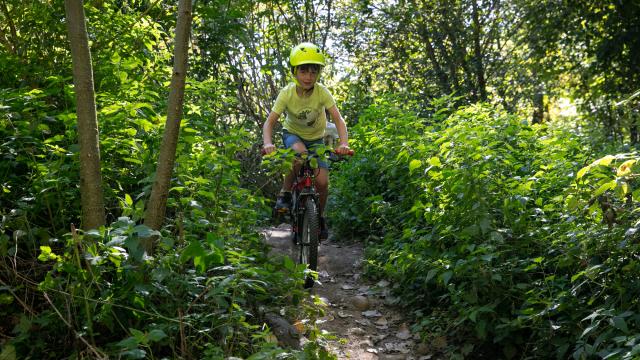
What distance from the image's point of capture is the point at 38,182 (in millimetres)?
3725

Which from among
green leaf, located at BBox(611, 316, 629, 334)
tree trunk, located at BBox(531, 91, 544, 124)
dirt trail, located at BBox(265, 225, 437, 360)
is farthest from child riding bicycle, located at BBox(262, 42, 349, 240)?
tree trunk, located at BBox(531, 91, 544, 124)

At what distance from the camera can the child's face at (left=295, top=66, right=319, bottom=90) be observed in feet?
19.8

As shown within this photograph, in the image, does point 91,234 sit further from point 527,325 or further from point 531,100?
point 531,100

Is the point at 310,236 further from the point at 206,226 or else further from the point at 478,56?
the point at 478,56

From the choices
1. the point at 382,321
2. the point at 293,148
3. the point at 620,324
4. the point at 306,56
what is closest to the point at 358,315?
the point at 382,321

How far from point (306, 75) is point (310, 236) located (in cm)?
159

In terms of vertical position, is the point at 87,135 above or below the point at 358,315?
above

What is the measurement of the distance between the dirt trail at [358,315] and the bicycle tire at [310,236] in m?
0.28

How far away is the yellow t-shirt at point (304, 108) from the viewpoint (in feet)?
20.6

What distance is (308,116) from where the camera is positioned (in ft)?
20.7

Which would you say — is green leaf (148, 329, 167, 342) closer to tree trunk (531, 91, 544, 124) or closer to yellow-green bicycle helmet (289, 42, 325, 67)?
yellow-green bicycle helmet (289, 42, 325, 67)

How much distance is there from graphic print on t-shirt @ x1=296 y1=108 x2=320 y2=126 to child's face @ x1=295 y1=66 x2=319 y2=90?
0.92ft

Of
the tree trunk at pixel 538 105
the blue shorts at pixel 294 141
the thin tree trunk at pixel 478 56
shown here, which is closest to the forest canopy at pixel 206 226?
the blue shorts at pixel 294 141

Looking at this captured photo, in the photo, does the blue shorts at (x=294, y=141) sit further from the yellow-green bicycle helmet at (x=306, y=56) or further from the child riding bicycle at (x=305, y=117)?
the yellow-green bicycle helmet at (x=306, y=56)
